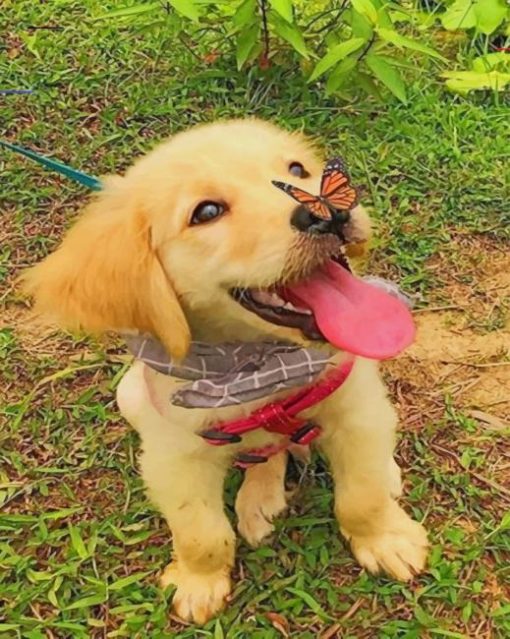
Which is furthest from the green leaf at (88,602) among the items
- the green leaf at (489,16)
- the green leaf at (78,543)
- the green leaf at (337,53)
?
the green leaf at (489,16)

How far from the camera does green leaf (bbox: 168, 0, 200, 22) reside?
3781mm

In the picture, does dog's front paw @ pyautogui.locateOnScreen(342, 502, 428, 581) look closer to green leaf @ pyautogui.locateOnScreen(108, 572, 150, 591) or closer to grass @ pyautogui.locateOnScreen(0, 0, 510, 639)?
grass @ pyautogui.locateOnScreen(0, 0, 510, 639)

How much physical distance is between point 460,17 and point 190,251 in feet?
8.43

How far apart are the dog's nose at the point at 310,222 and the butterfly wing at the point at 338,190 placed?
0.02 m

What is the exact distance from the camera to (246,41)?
13.1 ft

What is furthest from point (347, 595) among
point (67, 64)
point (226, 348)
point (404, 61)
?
point (67, 64)

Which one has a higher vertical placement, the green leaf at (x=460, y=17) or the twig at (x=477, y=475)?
the green leaf at (x=460, y=17)

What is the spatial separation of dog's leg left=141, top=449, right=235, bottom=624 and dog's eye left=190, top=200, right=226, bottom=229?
57 centimetres

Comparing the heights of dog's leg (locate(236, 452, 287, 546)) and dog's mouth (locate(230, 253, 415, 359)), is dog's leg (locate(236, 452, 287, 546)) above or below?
below

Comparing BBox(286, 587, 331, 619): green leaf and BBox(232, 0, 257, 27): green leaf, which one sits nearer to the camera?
BBox(286, 587, 331, 619): green leaf

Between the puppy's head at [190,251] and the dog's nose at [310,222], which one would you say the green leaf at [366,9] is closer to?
the puppy's head at [190,251]

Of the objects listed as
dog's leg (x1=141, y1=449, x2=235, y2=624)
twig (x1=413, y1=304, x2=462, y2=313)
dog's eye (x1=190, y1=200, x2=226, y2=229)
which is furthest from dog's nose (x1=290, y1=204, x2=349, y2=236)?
twig (x1=413, y1=304, x2=462, y2=313)

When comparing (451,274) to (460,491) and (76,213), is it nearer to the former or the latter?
(460,491)

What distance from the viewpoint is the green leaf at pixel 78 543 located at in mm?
→ 2787
